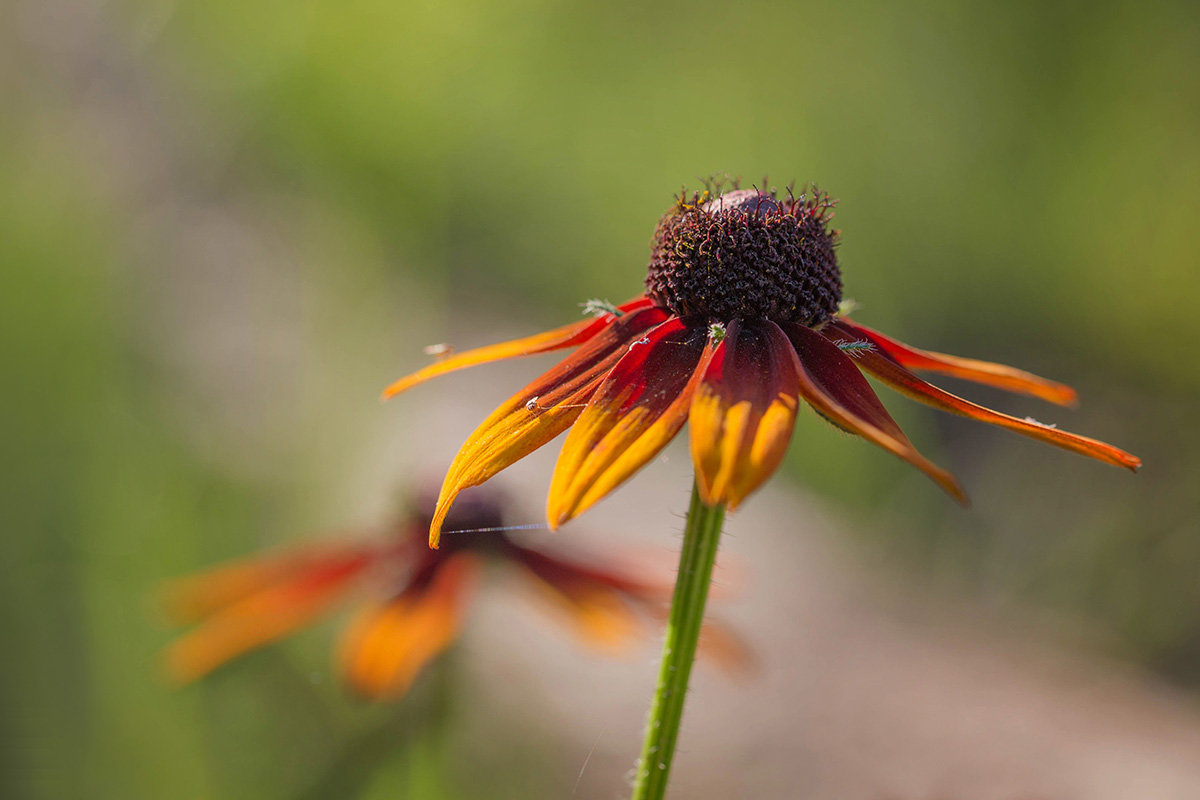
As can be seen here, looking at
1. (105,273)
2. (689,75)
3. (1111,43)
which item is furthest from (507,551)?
(689,75)

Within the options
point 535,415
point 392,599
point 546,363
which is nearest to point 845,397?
point 535,415

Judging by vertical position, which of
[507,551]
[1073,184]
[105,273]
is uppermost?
[1073,184]

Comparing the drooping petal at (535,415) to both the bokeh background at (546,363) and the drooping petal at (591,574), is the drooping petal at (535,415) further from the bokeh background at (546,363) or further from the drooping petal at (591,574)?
the drooping petal at (591,574)

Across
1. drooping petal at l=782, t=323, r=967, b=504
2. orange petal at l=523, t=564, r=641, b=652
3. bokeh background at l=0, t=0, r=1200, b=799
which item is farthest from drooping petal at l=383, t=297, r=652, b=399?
orange petal at l=523, t=564, r=641, b=652

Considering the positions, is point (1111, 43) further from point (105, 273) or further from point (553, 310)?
point (105, 273)

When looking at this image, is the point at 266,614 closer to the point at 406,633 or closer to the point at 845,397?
the point at 406,633

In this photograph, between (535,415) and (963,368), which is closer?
(535,415)
